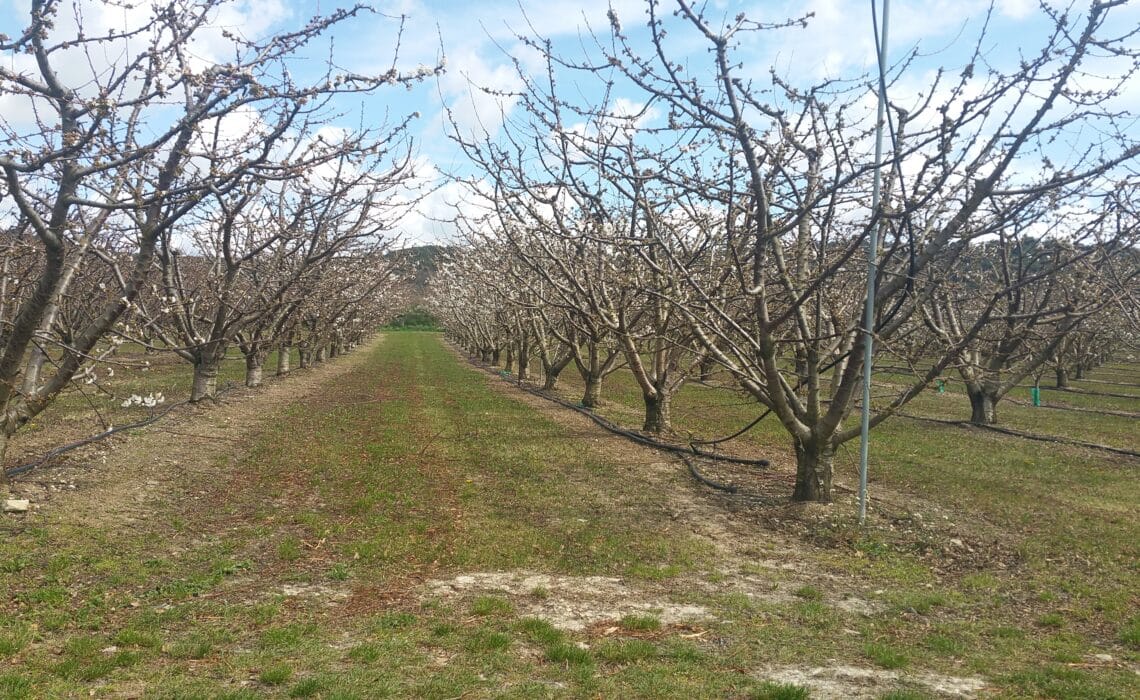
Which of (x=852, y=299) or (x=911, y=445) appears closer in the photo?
(x=852, y=299)

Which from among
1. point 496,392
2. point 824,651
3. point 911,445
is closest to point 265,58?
point 824,651

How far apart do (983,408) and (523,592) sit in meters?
15.8

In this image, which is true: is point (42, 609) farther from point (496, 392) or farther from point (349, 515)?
point (496, 392)

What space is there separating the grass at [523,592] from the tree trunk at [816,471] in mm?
568

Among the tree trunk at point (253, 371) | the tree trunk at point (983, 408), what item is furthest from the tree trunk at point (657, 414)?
the tree trunk at point (253, 371)

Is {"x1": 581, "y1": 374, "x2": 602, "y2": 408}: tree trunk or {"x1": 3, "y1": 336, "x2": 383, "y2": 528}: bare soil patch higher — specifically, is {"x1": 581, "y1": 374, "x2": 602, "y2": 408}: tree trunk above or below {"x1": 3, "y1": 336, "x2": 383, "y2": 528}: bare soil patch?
above

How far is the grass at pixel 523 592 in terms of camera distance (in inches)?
167

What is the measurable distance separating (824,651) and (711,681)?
94cm

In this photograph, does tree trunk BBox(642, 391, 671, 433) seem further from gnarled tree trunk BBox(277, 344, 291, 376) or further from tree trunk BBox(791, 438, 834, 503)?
gnarled tree trunk BBox(277, 344, 291, 376)

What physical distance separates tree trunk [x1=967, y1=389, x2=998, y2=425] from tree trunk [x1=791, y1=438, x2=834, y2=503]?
11.5 m

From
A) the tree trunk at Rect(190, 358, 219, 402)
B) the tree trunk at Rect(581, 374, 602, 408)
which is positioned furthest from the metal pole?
the tree trunk at Rect(190, 358, 219, 402)

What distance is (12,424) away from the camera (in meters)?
7.47

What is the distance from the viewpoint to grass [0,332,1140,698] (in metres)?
4.25

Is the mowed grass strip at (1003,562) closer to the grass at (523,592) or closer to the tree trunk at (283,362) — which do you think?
the grass at (523,592)
